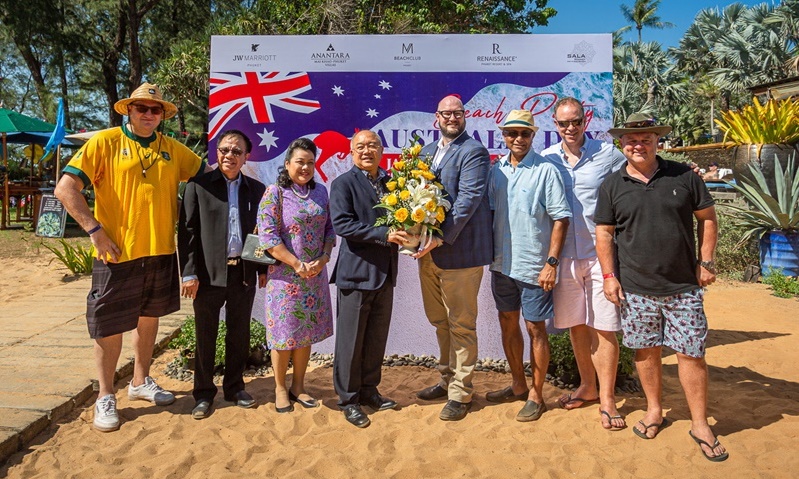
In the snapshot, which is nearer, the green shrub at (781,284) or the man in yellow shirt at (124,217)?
the man in yellow shirt at (124,217)

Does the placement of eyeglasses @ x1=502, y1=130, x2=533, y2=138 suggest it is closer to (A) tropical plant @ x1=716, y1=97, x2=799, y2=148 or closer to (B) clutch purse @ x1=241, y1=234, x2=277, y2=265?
(B) clutch purse @ x1=241, y1=234, x2=277, y2=265

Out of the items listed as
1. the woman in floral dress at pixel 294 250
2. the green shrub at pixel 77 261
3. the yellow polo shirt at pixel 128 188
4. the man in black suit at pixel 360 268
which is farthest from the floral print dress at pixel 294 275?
the green shrub at pixel 77 261

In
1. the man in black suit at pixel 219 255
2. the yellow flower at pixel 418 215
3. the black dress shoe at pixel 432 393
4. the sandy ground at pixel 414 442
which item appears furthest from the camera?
the black dress shoe at pixel 432 393

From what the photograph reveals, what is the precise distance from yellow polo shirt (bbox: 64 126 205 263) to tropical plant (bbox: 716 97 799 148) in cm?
925

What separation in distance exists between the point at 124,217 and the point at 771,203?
8.49m

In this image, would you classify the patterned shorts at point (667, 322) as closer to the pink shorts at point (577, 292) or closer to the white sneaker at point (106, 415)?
the pink shorts at point (577, 292)

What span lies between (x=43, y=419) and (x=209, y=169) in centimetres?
193

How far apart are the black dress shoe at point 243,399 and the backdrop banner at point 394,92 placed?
1.59 meters

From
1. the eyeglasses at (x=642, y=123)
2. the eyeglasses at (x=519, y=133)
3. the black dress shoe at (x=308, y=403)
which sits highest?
the eyeglasses at (x=519, y=133)

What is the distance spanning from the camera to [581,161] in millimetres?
3768

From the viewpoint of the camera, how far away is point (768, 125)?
8.97 m

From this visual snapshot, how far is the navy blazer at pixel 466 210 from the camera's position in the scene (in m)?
3.62

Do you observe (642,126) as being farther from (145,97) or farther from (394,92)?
(145,97)

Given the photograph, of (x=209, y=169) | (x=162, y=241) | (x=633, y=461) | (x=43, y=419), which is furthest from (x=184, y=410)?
(x=633, y=461)
